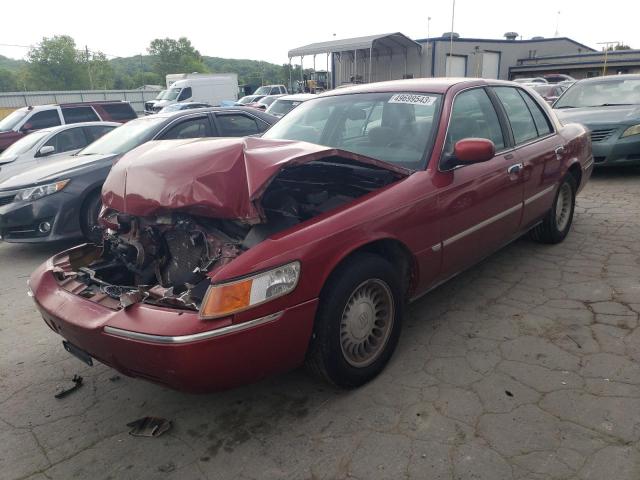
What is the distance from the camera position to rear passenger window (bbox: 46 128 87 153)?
768cm

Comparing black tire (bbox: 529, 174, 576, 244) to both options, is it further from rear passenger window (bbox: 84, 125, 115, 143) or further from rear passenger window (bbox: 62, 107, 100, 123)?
rear passenger window (bbox: 62, 107, 100, 123)

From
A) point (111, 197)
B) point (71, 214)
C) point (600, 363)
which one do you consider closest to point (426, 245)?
point (600, 363)

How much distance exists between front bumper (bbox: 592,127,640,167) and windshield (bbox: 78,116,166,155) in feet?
21.2

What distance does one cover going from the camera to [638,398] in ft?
8.08

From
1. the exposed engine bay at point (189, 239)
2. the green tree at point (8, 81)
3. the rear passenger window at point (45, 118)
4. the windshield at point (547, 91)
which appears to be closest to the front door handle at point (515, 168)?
the exposed engine bay at point (189, 239)

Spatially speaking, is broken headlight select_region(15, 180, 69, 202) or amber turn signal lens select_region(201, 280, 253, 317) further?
broken headlight select_region(15, 180, 69, 202)

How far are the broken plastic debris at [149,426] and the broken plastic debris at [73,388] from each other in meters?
0.59

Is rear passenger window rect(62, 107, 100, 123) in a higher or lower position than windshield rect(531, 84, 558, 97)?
lower

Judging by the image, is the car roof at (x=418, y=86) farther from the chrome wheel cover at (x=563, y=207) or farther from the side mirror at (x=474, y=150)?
the chrome wheel cover at (x=563, y=207)

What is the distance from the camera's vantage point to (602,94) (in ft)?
27.5

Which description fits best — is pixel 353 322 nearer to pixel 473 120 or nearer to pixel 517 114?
pixel 473 120

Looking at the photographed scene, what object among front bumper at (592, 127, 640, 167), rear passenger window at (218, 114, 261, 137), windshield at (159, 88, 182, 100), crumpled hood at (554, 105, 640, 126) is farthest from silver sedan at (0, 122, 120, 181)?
windshield at (159, 88, 182, 100)

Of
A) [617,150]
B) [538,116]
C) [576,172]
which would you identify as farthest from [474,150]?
[617,150]

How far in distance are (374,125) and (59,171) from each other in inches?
160
